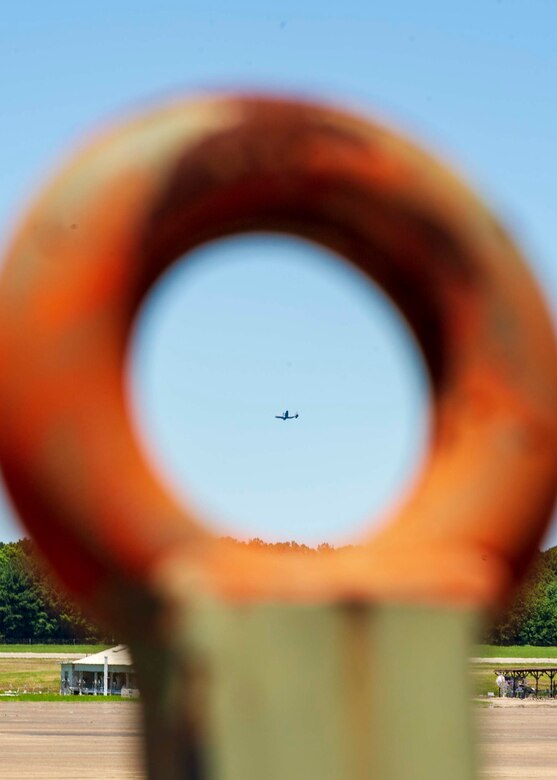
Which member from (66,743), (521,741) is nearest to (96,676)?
(521,741)

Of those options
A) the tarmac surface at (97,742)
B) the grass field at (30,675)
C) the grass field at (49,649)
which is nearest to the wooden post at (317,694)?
the tarmac surface at (97,742)

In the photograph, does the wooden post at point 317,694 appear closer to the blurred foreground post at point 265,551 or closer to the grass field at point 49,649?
the blurred foreground post at point 265,551

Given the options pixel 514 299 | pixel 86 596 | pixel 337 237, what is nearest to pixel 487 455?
pixel 514 299

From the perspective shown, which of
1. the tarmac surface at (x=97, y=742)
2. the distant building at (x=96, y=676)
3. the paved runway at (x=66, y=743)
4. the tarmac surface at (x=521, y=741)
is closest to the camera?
the paved runway at (x=66, y=743)

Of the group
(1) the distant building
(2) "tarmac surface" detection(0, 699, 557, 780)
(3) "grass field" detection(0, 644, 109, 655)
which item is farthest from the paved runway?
(3) "grass field" detection(0, 644, 109, 655)

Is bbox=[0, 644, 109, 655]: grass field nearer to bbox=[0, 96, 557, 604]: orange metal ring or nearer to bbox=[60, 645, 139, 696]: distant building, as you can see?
bbox=[60, 645, 139, 696]: distant building

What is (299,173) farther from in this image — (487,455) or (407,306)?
(487,455)

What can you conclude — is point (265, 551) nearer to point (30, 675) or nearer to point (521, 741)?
point (521, 741)
